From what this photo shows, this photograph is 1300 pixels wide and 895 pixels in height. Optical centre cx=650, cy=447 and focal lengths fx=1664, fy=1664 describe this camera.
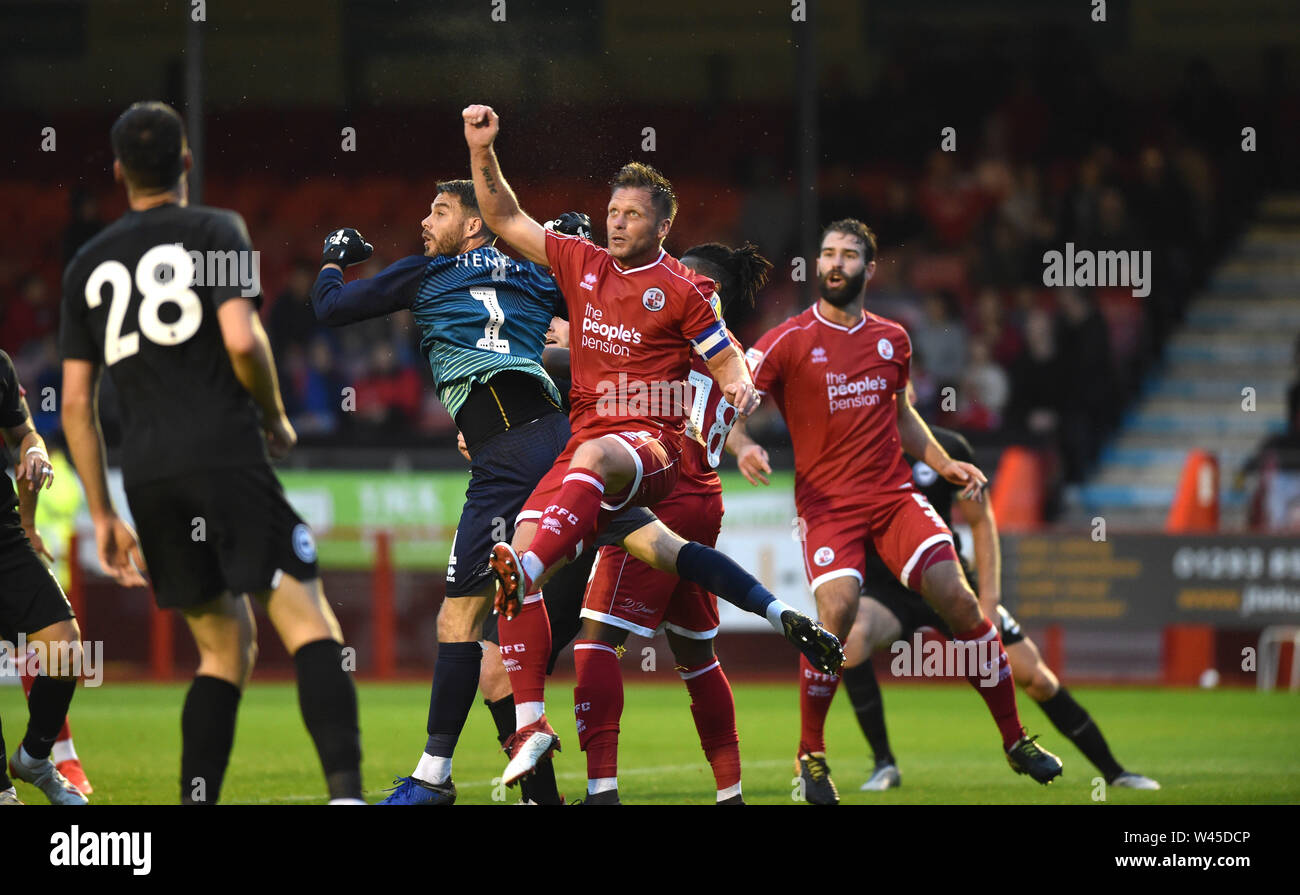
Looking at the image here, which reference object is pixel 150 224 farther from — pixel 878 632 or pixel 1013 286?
pixel 1013 286

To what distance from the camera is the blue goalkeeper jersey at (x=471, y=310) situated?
615cm

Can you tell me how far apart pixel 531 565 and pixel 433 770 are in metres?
1.09

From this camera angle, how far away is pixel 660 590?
622 centimetres

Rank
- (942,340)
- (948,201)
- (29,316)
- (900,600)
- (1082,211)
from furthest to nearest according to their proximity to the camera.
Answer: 1. (948,201)
2. (1082,211)
3. (29,316)
4. (942,340)
5. (900,600)

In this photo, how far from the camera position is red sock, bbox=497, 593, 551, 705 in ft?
18.8

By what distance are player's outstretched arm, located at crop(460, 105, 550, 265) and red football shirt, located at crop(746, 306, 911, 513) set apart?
140cm

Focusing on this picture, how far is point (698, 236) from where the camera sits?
17.5 metres

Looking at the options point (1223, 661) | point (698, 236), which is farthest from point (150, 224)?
point (698, 236)

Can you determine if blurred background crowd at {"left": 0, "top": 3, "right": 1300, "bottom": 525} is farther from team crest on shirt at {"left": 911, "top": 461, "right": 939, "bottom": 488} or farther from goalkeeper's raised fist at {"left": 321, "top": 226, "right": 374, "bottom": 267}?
goalkeeper's raised fist at {"left": 321, "top": 226, "right": 374, "bottom": 267}

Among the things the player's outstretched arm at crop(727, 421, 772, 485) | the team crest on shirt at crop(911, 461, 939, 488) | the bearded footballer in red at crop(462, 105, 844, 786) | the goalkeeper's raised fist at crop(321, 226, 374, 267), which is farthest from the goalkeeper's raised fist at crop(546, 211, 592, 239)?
the team crest on shirt at crop(911, 461, 939, 488)

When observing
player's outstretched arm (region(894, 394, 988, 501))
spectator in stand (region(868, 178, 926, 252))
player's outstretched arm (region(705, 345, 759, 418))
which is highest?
spectator in stand (region(868, 178, 926, 252))

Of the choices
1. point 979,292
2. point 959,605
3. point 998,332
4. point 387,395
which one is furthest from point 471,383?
point 979,292

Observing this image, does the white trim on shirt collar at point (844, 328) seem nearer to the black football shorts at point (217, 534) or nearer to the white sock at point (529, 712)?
the white sock at point (529, 712)

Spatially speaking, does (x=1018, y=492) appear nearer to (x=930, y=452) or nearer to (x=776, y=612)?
(x=930, y=452)
